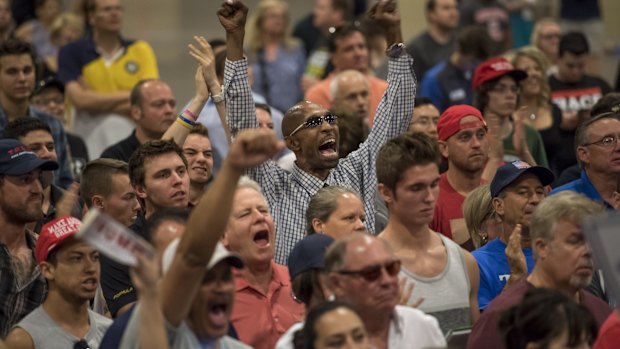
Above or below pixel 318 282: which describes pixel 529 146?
below

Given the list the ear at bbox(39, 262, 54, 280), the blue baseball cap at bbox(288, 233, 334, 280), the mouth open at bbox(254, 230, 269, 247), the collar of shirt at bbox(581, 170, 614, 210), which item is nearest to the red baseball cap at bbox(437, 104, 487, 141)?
the collar of shirt at bbox(581, 170, 614, 210)

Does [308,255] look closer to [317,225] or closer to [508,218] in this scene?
[317,225]

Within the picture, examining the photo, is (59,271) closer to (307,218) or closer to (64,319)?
(64,319)

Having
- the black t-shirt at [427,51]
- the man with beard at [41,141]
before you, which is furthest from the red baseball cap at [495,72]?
the man with beard at [41,141]

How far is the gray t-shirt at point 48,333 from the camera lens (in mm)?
6246

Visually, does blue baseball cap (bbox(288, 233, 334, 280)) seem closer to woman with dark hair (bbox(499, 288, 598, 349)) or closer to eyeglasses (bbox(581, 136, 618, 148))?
woman with dark hair (bbox(499, 288, 598, 349))

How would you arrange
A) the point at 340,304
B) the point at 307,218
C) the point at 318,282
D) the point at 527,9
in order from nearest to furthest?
the point at 340,304, the point at 318,282, the point at 307,218, the point at 527,9

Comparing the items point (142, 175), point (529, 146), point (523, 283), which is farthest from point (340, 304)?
point (529, 146)

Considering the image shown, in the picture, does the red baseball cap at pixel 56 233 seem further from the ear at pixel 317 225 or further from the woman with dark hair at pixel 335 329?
the woman with dark hair at pixel 335 329

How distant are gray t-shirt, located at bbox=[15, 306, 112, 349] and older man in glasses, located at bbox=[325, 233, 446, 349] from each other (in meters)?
1.46

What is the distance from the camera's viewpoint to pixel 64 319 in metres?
6.41

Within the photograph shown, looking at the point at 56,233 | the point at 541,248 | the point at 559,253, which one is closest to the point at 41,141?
the point at 56,233

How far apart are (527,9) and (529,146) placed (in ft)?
20.3

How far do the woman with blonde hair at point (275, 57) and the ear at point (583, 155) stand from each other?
563 centimetres
